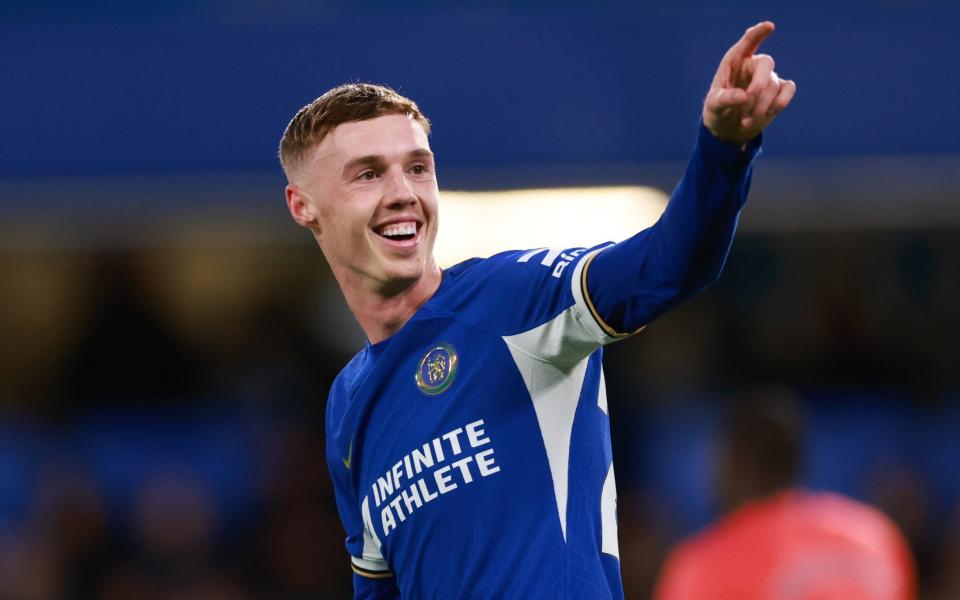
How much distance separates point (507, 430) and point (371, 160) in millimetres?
640

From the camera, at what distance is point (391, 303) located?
2936mm

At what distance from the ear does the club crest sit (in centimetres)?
46

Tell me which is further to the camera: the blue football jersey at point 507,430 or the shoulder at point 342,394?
the shoulder at point 342,394

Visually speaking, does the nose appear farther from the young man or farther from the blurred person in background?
the blurred person in background

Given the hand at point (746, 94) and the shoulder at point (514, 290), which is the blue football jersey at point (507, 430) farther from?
the hand at point (746, 94)

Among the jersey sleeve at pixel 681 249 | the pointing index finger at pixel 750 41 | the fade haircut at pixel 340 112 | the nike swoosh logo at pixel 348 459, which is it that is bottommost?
the nike swoosh logo at pixel 348 459

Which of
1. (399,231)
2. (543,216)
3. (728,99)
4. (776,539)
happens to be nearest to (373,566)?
(399,231)

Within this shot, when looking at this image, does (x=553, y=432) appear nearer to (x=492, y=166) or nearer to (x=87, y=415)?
(x=492, y=166)

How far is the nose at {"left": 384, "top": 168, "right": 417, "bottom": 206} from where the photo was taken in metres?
2.85

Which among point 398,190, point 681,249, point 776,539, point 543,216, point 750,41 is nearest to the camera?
point 750,41

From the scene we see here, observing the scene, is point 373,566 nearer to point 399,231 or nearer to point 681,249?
point 399,231

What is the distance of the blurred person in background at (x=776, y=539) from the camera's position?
14.1 ft

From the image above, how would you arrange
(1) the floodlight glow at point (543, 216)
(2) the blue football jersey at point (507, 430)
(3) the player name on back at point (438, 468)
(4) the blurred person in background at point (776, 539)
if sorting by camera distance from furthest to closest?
(1) the floodlight glow at point (543, 216)
(4) the blurred person in background at point (776, 539)
(3) the player name on back at point (438, 468)
(2) the blue football jersey at point (507, 430)

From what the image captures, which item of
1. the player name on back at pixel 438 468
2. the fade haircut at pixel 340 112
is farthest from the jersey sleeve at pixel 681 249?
the fade haircut at pixel 340 112
